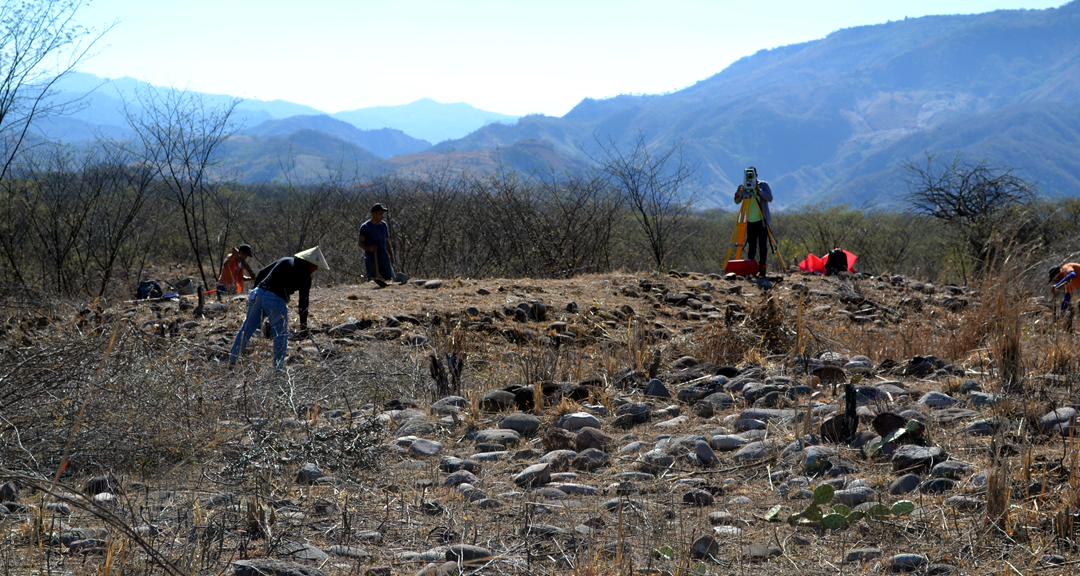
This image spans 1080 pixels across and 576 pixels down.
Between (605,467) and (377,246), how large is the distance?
759 cm

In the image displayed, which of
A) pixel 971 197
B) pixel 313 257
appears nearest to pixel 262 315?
pixel 313 257

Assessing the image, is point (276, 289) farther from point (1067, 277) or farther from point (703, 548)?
point (1067, 277)

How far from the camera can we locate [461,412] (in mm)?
4406

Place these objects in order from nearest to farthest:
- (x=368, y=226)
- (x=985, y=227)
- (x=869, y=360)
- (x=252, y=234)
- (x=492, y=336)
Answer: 1. (x=869, y=360)
2. (x=492, y=336)
3. (x=368, y=226)
4. (x=985, y=227)
5. (x=252, y=234)

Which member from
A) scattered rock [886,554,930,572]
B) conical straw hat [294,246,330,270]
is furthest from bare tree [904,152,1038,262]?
scattered rock [886,554,930,572]

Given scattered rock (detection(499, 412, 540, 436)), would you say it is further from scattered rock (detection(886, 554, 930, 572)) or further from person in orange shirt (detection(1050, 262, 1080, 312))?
person in orange shirt (detection(1050, 262, 1080, 312))

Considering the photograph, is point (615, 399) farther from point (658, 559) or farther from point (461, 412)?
point (658, 559)

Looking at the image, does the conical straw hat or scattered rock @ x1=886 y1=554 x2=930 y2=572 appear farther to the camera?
the conical straw hat

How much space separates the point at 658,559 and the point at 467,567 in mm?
618

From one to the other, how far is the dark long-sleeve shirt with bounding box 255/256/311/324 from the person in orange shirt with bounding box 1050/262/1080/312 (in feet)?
20.1

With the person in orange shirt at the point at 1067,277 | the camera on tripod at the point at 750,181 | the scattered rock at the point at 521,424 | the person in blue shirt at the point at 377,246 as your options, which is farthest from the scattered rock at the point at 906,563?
the person in blue shirt at the point at 377,246

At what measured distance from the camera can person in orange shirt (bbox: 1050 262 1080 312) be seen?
564cm

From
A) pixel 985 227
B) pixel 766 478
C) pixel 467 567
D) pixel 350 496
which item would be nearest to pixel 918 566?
pixel 766 478

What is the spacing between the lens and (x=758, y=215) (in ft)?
32.6
